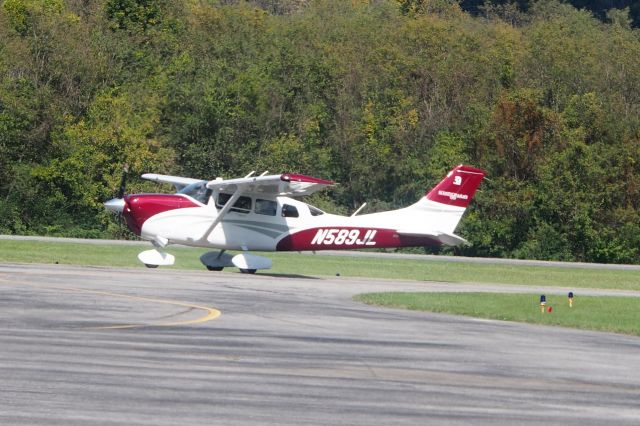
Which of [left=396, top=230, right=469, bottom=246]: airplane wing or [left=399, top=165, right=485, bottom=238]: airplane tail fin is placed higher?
[left=399, top=165, right=485, bottom=238]: airplane tail fin

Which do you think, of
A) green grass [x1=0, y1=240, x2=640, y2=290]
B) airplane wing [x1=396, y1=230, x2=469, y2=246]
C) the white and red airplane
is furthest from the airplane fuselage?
green grass [x1=0, y1=240, x2=640, y2=290]

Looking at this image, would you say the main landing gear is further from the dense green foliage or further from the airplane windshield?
the dense green foliage

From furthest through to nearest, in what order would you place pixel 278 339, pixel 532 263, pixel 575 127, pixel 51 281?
pixel 575 127 < pixel 532 263 < pixel 51 281 < pixel 278 339

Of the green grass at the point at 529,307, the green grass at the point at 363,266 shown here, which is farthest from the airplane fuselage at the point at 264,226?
the green grass at the point at 529,307

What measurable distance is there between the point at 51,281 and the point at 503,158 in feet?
109

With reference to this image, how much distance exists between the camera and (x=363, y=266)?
37.6 metres

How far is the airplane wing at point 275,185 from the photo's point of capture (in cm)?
2859

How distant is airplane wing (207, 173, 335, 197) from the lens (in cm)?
2859

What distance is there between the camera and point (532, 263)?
45.3 m

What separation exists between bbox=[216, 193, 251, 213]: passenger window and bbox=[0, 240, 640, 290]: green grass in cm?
336

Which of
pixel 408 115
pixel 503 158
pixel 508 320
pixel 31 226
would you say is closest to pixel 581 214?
pixel 503 158

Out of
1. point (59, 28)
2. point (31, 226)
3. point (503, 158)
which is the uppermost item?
point (59, 28)

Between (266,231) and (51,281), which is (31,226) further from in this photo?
(51,281)

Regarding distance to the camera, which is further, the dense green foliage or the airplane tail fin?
the dense green foliage
